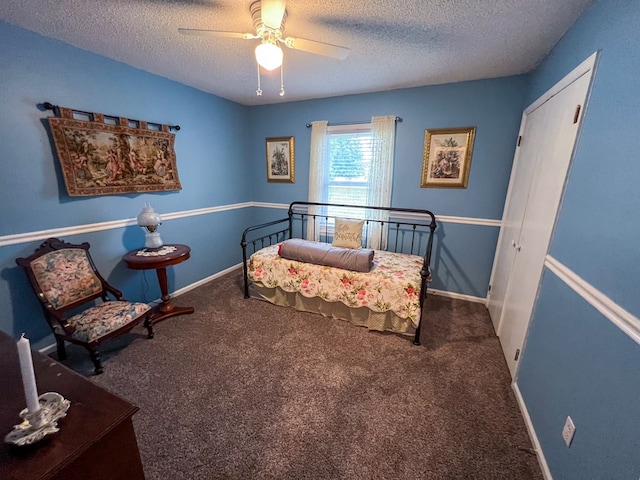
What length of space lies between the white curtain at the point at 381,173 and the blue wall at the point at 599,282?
1670 millimetres

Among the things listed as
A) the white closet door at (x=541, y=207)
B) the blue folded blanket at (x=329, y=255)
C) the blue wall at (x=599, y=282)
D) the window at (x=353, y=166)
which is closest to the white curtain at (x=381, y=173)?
the window at (x=353, y=166)

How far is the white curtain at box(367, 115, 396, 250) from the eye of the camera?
3025 mm

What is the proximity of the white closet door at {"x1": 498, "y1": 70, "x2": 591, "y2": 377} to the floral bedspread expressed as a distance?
2.30 feet

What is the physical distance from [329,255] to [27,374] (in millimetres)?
2054

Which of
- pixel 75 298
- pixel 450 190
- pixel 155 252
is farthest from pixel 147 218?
pixel 450 190

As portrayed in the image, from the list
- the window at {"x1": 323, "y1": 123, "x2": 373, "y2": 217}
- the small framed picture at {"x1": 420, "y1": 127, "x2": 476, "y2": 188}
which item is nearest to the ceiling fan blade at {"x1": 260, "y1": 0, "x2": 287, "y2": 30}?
the window at {"x1": 323, "y1": 123, "x2": 373, "y2": 217}

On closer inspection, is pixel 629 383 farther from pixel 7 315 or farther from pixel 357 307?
pixel 7 315

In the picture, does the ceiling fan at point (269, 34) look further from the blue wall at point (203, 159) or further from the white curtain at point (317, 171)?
the white curtain at point (317, 171)

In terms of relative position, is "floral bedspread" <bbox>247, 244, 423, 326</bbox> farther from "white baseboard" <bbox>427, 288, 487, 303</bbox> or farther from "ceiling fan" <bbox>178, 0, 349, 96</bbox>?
"ceiling fan" <bbox>178, 0, 349, 96</bbox>

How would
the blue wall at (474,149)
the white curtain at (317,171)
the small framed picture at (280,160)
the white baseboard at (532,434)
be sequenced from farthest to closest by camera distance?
the small framed picture at (280,160)
the white curtain at (317,171)
the blue wall at (474,149)
the white baseboard at (532,434)

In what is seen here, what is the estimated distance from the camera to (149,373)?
1.88 metres

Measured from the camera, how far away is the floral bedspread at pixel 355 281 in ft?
7.29

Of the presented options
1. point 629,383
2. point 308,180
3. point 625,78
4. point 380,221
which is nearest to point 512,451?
point 629,383

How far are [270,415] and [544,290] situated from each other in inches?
71.7
